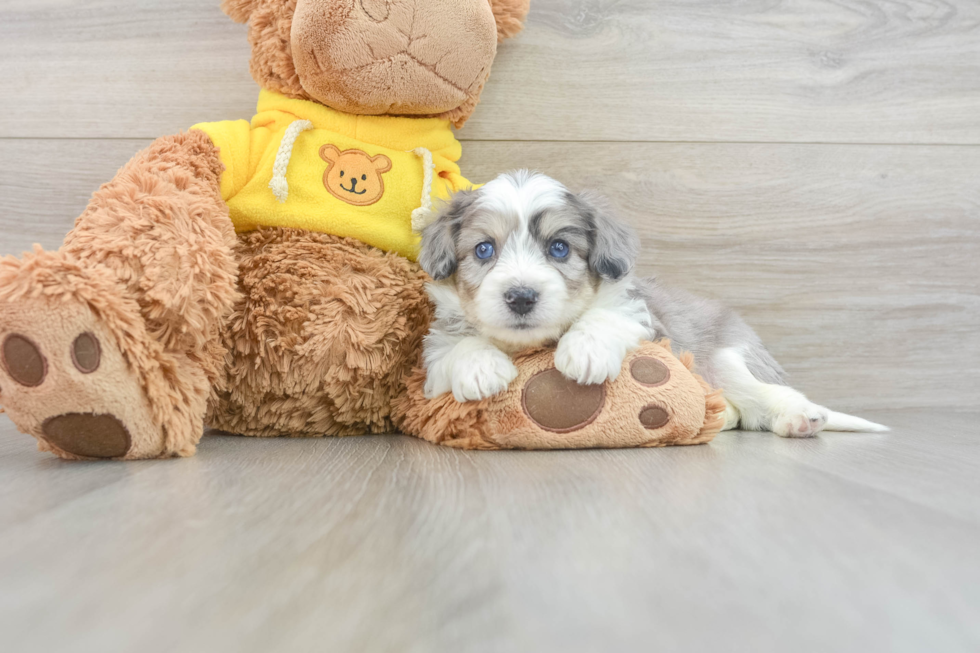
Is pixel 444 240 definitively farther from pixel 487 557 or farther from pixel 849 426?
pixel 849 426

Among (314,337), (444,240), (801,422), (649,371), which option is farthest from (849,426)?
(314,337)

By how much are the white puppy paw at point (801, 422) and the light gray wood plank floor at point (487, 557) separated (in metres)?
0.43

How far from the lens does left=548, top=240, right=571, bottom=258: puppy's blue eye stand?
60.8 inches

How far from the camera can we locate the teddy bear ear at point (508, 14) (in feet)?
5.83

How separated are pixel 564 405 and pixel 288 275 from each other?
70cm

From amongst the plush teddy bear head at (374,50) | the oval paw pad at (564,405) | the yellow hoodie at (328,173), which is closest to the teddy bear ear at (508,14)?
the plush teddy bear head at (374,50)

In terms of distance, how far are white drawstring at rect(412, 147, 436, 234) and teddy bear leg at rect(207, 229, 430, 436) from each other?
0.11 meters

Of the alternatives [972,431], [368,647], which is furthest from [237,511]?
[972,431]

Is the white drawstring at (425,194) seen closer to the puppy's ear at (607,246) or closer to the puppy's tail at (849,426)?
the puppy's ear at (607,246)

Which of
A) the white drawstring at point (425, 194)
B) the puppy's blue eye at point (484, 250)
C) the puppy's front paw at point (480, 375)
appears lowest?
the puppy's front paw at point (480, 375)

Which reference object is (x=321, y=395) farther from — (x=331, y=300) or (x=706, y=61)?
(x=706, y=61)

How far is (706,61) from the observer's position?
2.17 metres

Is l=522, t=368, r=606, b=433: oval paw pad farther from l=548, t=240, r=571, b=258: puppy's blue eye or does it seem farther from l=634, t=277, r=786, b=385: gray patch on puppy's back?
l=634, t=277, r=786, b=385: gray patch on puppy's back

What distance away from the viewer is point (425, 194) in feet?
5.62
